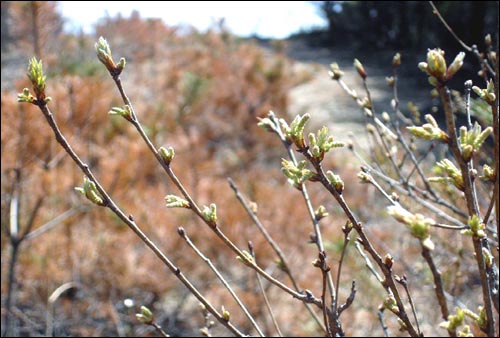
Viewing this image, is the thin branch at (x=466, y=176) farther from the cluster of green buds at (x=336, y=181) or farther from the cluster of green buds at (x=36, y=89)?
the cluster of green buds at (x=36, y=89)

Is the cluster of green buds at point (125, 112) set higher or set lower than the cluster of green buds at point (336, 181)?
higher

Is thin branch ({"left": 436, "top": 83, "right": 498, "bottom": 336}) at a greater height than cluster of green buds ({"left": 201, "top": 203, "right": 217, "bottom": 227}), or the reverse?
thin branch ({"left": 436, "top": 83, "right": 498, "bottom": 336})

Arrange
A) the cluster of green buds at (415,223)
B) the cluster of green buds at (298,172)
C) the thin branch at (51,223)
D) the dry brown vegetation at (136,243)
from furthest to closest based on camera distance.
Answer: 1. the dry brown vegetation at (136,243)
2. the thin branch at (51,223)
3. the cluster of green buds at (298,172)
4. the cluster of green buds at (415,223)

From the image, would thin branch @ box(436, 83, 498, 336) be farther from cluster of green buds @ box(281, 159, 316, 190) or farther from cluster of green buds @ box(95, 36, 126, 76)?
cluster of green buds @ box(95, 36, 126, 76)

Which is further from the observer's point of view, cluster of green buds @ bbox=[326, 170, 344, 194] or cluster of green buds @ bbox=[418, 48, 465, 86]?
cluster of green buds @ bbox=[326, 170, 344, 194]

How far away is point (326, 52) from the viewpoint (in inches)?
331

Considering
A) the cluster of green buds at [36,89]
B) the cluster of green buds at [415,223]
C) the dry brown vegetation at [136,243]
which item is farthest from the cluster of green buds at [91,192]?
the dry brown vegetation at [136,243]

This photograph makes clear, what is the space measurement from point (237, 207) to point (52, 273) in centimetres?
100

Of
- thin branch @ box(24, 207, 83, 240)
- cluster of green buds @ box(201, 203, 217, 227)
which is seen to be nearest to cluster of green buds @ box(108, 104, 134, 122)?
cluster of green buds @ box(201, 203, 217, 227)

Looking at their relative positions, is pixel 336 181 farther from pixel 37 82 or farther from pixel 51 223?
pixel 51 223

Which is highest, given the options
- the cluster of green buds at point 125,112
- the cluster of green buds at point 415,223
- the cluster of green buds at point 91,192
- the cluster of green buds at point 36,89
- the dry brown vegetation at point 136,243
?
the cluster of green buds at point 36,89

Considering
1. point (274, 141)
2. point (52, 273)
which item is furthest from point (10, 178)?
point (274, 141)

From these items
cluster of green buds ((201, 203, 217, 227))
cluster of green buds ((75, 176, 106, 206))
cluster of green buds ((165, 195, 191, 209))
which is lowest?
cluster of green buds ((201, 203, 217, 227))

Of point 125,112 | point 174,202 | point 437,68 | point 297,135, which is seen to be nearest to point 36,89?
point 125,112
